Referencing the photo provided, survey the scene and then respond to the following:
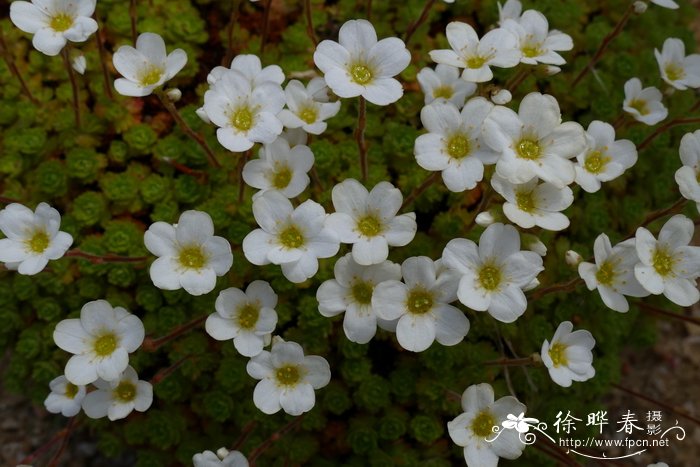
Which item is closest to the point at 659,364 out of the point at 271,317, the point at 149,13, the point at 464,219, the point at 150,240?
the point at 464,219

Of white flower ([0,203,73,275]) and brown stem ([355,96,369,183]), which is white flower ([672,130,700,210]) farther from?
white flower ([0,203,73,275])

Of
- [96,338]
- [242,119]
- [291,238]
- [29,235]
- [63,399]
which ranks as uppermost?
[242,119]

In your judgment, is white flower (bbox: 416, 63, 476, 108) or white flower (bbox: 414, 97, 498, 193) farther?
white flower (bbox: 416, 63, 476, 108)

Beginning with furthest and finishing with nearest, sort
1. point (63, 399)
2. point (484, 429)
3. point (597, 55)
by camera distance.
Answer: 1. point (597, 55)
2. point (63, 399)
3. point (484, 429)

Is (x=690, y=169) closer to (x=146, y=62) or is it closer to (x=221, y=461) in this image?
(x=221, y=461)

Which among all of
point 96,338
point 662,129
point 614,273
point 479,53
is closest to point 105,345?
point 96,338

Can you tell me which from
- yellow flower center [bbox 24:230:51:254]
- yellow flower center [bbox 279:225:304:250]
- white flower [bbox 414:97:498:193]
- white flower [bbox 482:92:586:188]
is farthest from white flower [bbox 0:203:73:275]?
white flower [bbox 482:92:586:188]
